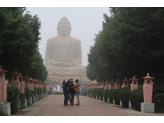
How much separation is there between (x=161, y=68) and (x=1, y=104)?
34.4 ft

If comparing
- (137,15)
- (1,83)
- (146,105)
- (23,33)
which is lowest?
(146,105)

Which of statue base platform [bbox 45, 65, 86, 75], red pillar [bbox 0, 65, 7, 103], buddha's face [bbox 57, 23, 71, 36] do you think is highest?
buddha's face [bbox 57, 23, 71, 36]

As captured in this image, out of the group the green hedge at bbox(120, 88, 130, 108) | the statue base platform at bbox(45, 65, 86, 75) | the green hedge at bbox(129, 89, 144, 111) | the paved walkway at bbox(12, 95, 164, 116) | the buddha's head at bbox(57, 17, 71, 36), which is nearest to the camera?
the paved walkway at bbox(12, 95, 164, 116)

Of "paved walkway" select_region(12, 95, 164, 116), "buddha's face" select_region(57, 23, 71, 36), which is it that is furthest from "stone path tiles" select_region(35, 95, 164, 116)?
"buddha's face" select_region(57, 23, 71, 36)

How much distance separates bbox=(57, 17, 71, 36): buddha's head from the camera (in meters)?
60.3

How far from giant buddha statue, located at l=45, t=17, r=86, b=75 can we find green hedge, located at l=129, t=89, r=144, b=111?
45064 mm

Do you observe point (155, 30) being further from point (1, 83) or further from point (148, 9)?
point (1, 83)

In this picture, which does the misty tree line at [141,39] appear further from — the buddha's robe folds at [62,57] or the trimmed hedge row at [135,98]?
the buddha's robe folds at [62,57]

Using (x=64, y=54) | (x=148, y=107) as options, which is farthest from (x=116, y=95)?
(x=64, y=54)

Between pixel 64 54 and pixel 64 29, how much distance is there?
6424 millimetres

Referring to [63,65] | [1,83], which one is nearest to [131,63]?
[1,83]

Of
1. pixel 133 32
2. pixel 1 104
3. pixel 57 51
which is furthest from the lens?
pixel 57 51

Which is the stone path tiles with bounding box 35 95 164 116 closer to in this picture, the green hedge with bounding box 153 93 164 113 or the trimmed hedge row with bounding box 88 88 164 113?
the trimmed hedge row with bounding box 88 88 164 113

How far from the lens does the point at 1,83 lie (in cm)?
1006
